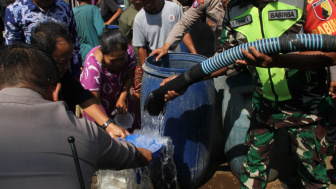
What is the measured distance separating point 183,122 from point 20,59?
1720 mm

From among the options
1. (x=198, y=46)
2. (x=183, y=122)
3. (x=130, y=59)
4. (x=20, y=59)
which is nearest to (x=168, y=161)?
(x=183, y=122)

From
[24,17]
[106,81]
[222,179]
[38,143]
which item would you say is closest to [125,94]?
[106,81]

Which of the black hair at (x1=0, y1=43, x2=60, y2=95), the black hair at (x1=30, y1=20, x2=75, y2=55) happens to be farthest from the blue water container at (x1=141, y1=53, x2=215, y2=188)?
the black hair at (x1=0, y1=43, x2=60, y2=95)

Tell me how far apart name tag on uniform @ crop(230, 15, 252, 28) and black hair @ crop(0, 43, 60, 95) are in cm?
143

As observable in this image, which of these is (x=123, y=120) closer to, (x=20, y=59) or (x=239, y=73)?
(x=239, y=73)

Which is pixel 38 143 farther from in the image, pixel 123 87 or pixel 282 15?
pixel 123 87

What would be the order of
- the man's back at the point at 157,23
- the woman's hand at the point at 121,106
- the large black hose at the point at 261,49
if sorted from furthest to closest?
the man's back at the point at 157,23, the woman's hand at the point at 121,106, the large black hose at the point at 261,49

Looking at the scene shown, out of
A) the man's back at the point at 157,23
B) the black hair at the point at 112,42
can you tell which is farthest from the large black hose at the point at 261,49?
the man's back at the point at 157,23

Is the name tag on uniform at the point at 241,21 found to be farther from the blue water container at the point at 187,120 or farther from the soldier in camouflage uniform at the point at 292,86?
the blue water container at the point at 187,120

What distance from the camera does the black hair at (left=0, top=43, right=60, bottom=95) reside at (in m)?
1.26

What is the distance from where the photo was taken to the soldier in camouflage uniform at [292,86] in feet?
6.78

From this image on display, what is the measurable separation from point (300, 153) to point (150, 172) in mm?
1272

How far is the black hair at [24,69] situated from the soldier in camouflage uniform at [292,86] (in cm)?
146

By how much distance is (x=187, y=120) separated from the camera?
109 inches
